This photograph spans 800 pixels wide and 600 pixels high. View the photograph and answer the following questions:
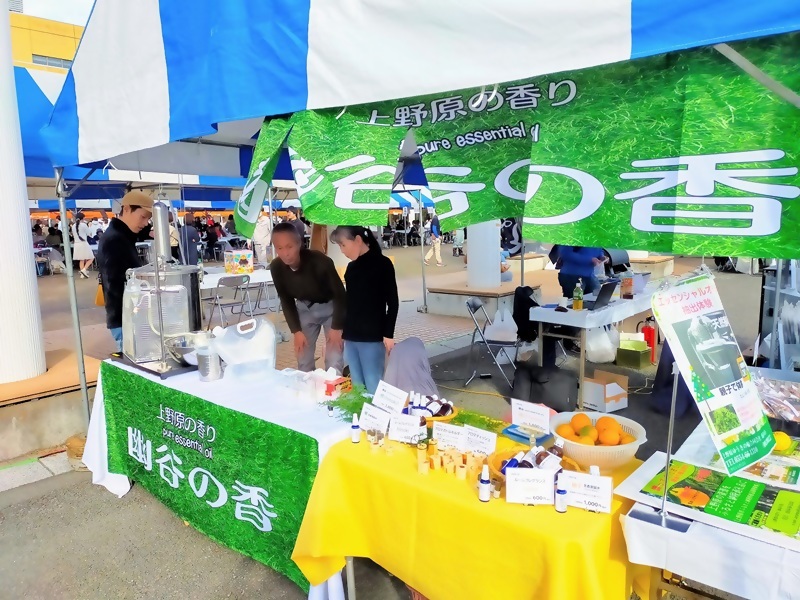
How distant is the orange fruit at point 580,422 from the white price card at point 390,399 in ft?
2.22

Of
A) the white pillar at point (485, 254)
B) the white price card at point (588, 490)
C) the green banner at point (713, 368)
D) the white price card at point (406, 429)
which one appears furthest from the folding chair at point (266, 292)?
the green banner at point (713, 368)

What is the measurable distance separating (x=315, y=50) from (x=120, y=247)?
2.89 meters

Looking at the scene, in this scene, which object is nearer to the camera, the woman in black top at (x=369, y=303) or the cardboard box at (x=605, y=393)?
the woman in black top at (x=369, y=303)

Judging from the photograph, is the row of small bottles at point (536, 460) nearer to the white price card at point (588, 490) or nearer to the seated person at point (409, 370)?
the white price card at point (588, 490)

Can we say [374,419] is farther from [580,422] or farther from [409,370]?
[580,422]

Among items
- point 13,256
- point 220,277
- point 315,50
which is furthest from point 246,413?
point 220,277

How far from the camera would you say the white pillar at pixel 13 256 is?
421cm

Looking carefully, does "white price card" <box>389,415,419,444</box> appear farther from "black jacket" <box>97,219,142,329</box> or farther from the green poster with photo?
"black jacket" <box>97,219,142,329</box>

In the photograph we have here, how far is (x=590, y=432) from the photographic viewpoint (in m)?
1.90

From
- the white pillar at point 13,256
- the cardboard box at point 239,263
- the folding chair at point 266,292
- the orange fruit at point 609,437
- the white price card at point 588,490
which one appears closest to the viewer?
the white price card at point 588,490

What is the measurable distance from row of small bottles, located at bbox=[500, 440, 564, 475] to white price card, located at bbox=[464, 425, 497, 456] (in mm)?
115

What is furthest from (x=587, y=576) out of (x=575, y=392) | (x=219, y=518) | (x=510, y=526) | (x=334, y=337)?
(x=575, y=392)

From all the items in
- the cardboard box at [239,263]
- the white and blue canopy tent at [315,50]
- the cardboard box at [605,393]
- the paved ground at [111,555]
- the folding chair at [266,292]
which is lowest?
the paved ground at [111,555]

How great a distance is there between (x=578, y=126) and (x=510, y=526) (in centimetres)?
133
